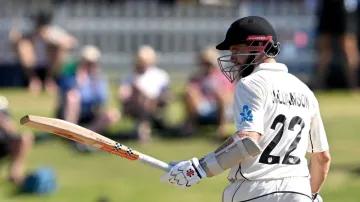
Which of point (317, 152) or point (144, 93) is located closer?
point (317, 152)

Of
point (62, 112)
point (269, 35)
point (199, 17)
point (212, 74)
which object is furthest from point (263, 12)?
point (269, 35)

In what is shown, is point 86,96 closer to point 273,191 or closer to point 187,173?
point 187,173

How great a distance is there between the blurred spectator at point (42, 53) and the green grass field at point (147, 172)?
256cm

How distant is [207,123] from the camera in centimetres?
1374

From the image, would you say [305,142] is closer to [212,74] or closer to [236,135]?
[236,135]

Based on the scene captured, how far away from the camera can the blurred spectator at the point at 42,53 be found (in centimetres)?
1781

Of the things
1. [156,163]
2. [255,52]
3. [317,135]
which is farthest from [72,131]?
[317,135]

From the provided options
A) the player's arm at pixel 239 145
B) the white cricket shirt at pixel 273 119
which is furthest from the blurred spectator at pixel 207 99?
the player's arm at pixel 239 145

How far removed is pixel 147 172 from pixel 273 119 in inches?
239

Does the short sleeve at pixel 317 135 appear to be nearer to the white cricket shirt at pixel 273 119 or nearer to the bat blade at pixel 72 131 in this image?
the white cricket shirt at pixel 273 119

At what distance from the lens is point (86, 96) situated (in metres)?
13.4

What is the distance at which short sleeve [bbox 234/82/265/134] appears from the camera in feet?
17.2

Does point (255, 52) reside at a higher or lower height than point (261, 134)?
higher

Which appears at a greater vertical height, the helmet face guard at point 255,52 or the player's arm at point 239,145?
the helmet face guard at point 255,52
